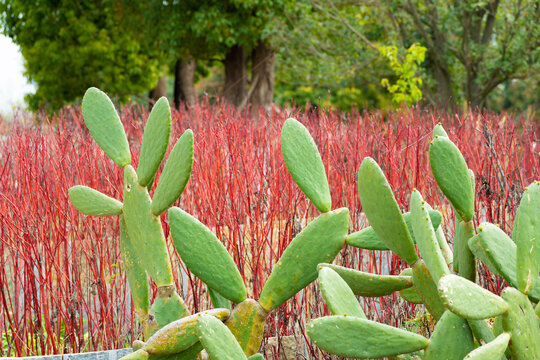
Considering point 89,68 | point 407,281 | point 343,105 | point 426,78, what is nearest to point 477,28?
point 426,78

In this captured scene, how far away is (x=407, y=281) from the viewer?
1.49m

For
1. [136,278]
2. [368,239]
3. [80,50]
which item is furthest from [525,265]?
[80,50]

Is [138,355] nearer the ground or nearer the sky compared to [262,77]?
nearer the ground

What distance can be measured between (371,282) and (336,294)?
0.74ft

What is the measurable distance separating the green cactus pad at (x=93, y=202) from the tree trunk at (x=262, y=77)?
11387 millimetres

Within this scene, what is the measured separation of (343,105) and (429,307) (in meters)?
23.9

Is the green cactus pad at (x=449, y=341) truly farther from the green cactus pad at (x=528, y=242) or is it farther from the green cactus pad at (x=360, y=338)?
the green cactus pad at (x=528, y=242)

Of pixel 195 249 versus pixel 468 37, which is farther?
pixel 468 37

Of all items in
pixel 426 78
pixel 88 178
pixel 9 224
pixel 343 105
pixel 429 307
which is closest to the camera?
pixel 429 307

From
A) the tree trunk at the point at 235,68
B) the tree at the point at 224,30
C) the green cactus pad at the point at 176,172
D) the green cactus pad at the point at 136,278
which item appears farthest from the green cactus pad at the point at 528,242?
the tree trunk at the point at 235,68

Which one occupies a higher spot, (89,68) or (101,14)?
(101,14)

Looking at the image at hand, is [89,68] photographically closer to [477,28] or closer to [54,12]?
[54,12]

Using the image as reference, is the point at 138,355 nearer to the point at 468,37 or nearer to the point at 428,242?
the point at 428,242

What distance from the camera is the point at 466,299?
105 centimetres
